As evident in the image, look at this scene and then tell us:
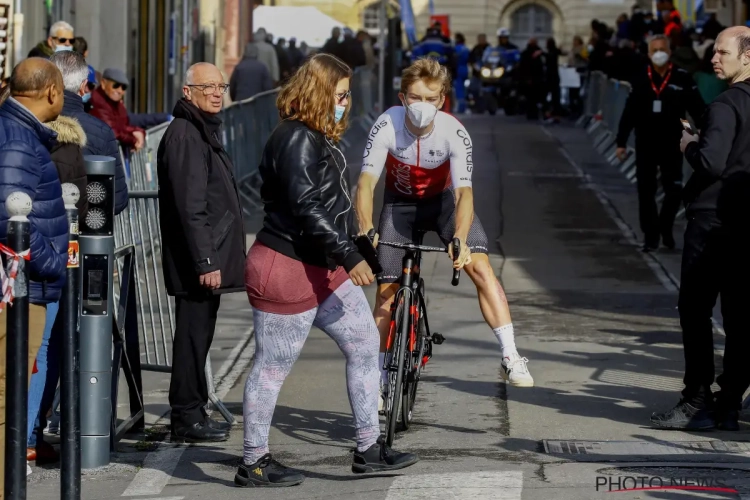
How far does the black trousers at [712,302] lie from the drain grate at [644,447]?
44cm

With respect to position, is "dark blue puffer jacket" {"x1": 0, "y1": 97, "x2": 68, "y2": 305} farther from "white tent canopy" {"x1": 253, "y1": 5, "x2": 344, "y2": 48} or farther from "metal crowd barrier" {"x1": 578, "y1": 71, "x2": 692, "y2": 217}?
"white tent canopy" {"x1": 253, "y1": 5, "x2": 344, "y2": 48}

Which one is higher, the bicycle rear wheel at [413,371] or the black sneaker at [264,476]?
the bicycle rear wheel at [413,371]

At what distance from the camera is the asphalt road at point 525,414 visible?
6.55m

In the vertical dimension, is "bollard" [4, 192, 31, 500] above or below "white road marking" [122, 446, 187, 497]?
above

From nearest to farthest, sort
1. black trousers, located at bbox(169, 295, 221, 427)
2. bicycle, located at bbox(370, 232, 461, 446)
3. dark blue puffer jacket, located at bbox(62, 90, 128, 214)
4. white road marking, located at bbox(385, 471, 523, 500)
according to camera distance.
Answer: white road marking, located at bbox(385, 471, 523, 500), bicycle, located at bbox(370, 232, 461, 446), black trousers, located at bbox(169, 295, 221, 427), dark blue puffer jacket, located at bbox(62, 90, 128, 214)

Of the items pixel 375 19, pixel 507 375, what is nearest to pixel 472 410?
pixel 507 375

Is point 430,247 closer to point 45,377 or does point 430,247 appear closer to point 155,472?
point 155,472

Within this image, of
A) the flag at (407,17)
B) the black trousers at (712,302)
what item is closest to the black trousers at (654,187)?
the black trousers at (712,302)

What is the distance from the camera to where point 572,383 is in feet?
29.2

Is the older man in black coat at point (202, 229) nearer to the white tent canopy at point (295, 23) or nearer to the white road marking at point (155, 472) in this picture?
the white road marking at point (155, 472)

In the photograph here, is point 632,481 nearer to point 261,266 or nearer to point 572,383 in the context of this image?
point 261,266

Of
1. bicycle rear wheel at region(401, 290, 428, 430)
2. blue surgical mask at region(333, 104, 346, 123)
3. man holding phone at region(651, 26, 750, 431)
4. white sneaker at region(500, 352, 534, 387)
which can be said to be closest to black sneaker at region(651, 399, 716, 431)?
man holding phone at region(651, 26, 750, 431)

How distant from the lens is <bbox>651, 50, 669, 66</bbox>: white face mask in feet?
47.2

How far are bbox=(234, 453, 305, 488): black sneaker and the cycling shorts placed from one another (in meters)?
1.50
